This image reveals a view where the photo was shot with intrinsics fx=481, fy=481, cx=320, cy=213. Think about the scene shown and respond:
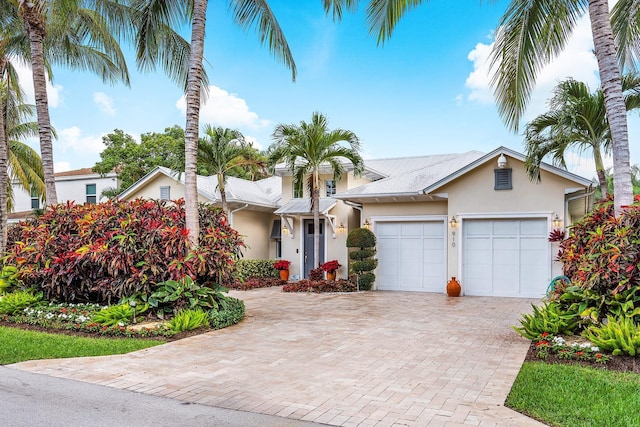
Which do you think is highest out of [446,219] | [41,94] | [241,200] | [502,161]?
[41,94]

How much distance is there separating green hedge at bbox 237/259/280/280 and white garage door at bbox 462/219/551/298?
25.4 ft

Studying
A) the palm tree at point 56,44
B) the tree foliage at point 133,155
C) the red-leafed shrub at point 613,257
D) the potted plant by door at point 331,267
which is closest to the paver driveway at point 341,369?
the red-leafed shrub at point 613,257

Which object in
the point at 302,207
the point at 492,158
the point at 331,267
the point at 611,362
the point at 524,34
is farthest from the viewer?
the point at 302,207

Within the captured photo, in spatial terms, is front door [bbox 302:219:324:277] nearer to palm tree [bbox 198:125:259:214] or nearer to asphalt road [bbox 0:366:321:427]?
palm tree [bbox 198:125:259:214]

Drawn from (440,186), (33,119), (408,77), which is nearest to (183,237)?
(440,186)

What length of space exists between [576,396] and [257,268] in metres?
14.4

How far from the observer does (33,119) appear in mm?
22516

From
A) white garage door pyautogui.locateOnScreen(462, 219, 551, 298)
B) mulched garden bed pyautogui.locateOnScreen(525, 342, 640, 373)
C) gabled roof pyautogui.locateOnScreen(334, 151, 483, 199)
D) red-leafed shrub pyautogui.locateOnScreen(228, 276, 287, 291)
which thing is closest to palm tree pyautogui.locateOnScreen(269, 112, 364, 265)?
gabled roof pyautogui.locateOnScreen(334, 151, 483, 199)

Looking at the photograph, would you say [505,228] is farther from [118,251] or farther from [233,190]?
[233,190]

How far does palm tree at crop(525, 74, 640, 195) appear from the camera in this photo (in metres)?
10.5

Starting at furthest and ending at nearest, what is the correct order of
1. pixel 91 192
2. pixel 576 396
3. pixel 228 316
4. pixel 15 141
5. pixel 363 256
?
pixel 91 192, pixel 15 141, pixel 363 256, pixel 228 316, pixel 576 396

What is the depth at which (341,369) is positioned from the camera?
20.2 feet

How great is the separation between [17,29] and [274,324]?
12178 millimetres

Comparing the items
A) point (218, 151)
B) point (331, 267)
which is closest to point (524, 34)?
point (331, 267)
